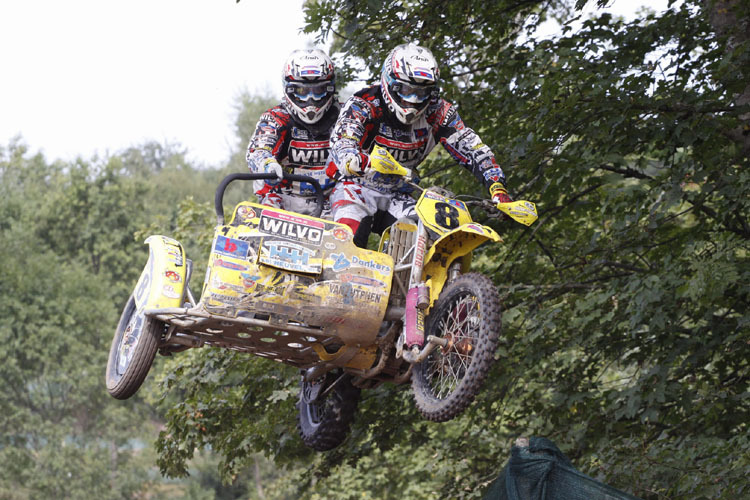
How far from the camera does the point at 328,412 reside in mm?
7488

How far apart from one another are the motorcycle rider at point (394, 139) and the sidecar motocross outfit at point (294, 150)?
1.21 feet

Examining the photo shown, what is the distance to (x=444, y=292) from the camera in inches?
224

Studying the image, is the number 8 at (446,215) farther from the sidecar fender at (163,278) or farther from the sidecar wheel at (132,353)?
the sidecar wheel at (132,353)

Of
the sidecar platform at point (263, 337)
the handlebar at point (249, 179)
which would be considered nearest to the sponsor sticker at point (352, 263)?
the sidecar platform at point (263, 337)

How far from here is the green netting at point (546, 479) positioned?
3918 mm

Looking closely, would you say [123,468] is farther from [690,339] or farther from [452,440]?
[690,339]

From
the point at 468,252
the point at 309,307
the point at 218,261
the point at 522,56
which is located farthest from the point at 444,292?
the point at 522,56

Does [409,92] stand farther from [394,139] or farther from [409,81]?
[394,139]

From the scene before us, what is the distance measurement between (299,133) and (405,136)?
88 cm

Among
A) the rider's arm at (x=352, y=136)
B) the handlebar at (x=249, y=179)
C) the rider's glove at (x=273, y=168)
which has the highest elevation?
the rider's arm at (x=352, y=136)

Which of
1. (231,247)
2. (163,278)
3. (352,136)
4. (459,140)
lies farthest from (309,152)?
(231,247)

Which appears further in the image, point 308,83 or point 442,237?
point 308,83

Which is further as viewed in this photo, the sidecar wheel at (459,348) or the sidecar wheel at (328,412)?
the sidecar wheel at (328,412)

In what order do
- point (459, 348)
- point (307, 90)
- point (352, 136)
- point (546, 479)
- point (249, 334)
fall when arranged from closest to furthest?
point (546, 479)
point (459, 348)
point (249, 334)
point (352, 136)
point (307, 90)
